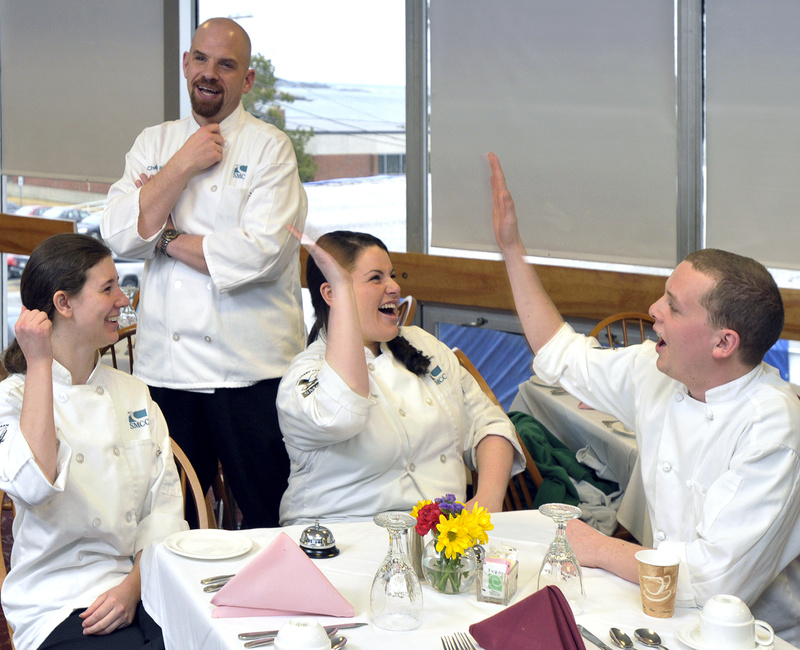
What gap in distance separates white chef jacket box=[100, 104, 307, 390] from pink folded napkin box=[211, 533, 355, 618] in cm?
130

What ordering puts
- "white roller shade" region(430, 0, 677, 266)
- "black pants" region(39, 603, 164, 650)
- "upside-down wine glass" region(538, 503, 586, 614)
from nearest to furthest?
"upside-down wine glass" region(538, 503, 586, 614) → "black pants" region(39, 603, 164, 650) → "white roller shade" region(430, 0, 677, 266)

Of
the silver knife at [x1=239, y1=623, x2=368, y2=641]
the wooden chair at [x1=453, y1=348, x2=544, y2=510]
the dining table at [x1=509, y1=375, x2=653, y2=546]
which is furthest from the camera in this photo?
the wooden chair at [x1=453, y1=348, x2=544, y2=510]

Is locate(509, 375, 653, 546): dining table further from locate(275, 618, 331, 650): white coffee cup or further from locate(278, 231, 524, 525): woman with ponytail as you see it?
locate(275, 618, 331, 650): white coffee cup

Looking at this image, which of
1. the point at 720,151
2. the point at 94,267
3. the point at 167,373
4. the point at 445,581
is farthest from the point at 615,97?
the point at 445,581

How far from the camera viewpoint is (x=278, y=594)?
4.55 ft

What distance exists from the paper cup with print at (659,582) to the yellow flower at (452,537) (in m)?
0.27

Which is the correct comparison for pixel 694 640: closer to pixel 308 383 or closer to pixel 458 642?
pixel 458 642

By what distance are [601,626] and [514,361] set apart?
3.18 meters

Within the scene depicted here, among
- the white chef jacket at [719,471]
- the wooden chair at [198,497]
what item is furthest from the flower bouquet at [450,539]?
the wooden chair at [198,497]

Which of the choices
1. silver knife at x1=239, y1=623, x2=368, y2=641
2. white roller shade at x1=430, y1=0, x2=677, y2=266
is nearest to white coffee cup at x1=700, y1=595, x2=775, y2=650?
silver knife at x1=239, y1=623, x2=368, y2=641

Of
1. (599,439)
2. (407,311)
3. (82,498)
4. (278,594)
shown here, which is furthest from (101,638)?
(407,311)

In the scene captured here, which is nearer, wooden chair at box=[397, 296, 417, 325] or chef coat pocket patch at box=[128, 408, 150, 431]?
chef coat pocket patch at box=[128, 408, 150, 431]

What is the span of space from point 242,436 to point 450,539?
1.31 metres

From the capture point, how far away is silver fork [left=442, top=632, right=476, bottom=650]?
1.29m
